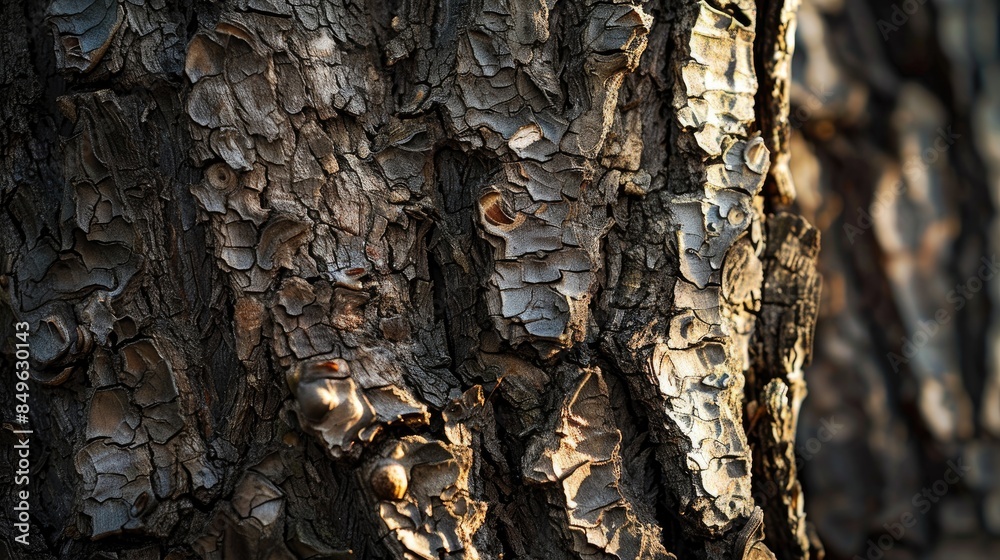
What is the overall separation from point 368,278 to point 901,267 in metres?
0.97

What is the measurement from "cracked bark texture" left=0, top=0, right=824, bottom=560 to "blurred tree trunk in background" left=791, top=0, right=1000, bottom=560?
47 centimetres

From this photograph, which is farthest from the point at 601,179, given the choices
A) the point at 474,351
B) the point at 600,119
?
the point at 474,351

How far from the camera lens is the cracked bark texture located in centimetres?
84

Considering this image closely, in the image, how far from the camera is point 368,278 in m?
0.86

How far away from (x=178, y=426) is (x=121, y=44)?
18.5 inches

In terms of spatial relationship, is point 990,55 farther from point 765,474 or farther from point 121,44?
point 121,44

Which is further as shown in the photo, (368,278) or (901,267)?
(901,267)

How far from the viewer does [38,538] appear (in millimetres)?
896

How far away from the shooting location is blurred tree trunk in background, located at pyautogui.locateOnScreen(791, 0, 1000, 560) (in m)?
1.28

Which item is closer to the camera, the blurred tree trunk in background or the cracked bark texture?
the cracked bark texture

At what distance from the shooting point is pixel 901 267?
4.25 ft

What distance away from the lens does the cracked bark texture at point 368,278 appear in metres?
0.84

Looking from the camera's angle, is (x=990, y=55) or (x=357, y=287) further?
(x=990, y=55)

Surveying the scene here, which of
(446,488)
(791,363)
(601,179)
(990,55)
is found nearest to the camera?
(446,488)
